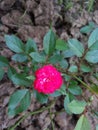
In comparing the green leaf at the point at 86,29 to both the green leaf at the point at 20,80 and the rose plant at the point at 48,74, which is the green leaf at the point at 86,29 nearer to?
the rose plant at the point at 48,74

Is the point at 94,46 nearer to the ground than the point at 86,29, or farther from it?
farther from it

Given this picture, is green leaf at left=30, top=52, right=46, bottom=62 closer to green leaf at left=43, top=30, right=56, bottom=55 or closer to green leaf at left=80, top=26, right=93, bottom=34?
green leaf at left=43, top=30, right=56, bottom=55

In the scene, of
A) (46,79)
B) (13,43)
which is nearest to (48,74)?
(46,79)

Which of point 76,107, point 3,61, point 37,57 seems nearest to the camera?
point 76,107

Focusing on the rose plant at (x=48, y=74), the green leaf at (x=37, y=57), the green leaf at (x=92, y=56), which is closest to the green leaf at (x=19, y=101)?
the rose plant at (x=48, y=74)

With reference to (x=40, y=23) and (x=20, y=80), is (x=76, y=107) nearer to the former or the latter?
(x=20, y=80)

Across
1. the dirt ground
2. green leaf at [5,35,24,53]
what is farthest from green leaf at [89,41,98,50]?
the dirt ground
